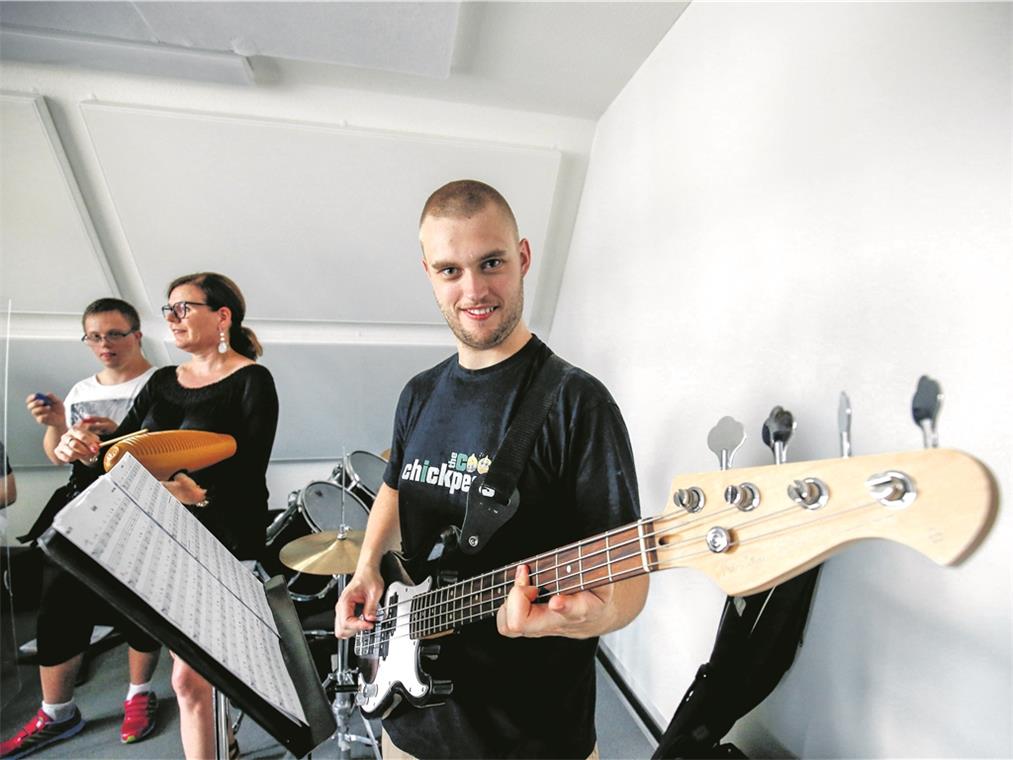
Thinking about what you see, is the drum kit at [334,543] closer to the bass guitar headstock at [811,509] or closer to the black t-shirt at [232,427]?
the black t-shirt at [232,427]

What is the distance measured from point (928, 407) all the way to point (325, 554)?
1803mm

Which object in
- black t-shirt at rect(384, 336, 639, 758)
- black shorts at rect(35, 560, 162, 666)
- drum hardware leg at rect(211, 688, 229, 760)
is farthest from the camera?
black shorts at rect(35, 560, 162, 666)

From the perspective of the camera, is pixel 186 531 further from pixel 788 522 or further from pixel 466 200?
pixel 788 522

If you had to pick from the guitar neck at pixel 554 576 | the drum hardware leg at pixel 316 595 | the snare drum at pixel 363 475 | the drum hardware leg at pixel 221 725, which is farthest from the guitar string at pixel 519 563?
the drum hardware leg at pixel 316 595

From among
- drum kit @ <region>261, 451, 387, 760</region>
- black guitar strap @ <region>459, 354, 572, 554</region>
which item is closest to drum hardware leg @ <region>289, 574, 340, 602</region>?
drum kit @ <region>261, 451, 387, 760</region>

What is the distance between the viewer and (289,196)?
6.96ft

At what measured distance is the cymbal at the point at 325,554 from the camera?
1662 millimetres

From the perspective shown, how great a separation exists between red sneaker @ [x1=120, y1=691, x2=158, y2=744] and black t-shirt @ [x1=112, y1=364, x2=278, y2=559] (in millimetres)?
913

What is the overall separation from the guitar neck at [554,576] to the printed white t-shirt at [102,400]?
1751 millimetres

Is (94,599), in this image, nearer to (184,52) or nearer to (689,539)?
(184,52)

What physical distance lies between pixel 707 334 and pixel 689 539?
803mm

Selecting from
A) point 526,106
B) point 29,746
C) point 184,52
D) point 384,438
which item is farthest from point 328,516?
point 526,106

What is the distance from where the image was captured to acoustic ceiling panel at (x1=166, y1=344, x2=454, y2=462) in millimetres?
2500

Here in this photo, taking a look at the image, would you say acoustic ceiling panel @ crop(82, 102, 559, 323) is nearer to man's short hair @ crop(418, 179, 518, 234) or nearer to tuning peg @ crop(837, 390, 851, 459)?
man's short hair @ crop(418, 179, 518, 234)
